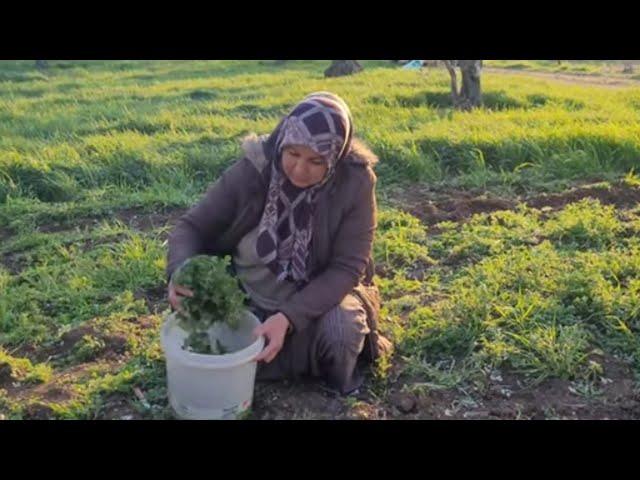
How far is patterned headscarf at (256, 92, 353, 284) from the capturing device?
2.60 meters

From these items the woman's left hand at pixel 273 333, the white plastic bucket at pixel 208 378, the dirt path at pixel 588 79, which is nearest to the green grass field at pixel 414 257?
the white plastic bucket at pixel 208 378

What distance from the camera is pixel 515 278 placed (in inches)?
143

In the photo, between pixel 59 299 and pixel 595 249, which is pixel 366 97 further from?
pixel 59 299

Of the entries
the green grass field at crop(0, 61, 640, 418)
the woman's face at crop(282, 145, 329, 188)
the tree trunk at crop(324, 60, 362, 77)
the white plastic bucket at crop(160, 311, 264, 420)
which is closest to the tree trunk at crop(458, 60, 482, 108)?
the green grass field at crop(0, 61, 640, 418)

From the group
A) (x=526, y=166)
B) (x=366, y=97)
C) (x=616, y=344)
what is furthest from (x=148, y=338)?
(x=366, y=97)

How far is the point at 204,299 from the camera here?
2514mm

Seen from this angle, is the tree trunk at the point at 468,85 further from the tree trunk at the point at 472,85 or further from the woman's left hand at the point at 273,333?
the woman's left hand at the point at 273,333

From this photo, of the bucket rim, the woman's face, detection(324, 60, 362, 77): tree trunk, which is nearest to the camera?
the bucket rim

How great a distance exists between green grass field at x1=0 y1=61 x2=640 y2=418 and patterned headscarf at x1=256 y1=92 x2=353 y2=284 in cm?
51

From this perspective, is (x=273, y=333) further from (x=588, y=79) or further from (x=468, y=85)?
(x=588, y=79)

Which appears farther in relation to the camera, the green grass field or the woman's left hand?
the green grass field

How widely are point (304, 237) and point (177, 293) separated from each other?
0.56 metres

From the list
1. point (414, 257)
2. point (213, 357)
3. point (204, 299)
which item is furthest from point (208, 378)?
point (414, 257)

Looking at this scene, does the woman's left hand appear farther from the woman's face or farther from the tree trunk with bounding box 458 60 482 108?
the tree trunk with bounding box 458 60 482 108
